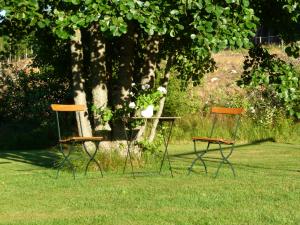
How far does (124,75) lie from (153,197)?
130 inches

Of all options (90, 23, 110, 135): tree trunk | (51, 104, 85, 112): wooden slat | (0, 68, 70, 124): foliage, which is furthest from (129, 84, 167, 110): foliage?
(0, 68, 70, 124): foliage

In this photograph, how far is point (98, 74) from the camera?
9242 millimetres

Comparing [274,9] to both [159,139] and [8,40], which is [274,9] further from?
[8,40]

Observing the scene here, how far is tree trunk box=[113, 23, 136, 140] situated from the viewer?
9.27 metres

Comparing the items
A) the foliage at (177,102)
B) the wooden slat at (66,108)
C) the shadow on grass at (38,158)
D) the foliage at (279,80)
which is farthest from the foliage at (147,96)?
the foliage at (177,102)

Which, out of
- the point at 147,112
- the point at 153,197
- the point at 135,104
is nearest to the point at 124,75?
the point at 135,104

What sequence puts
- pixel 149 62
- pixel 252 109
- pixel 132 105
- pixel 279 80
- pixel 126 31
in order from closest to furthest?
pixel 126 31 < pixel 279 80 < pixel 132 105 < pixel 149 62 < pixel 252 109

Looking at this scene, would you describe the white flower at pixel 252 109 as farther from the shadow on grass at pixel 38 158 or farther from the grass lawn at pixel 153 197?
the grass lawn at pixel 153 197

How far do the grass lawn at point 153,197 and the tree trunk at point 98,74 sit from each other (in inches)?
43.2

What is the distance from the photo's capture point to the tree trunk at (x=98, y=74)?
Result: 9.17 metres

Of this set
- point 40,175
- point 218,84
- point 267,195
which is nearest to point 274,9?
point 267,195

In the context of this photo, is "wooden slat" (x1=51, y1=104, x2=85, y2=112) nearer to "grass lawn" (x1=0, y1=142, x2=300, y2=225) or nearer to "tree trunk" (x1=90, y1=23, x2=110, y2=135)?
"tree trunk" (x1=90, y1=23, x2=110, y2=135)

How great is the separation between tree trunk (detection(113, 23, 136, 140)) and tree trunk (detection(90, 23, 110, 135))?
0.17m

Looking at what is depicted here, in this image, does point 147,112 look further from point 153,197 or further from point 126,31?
point 153,197
